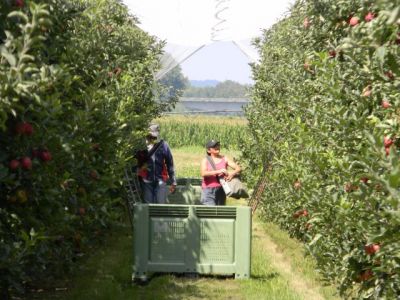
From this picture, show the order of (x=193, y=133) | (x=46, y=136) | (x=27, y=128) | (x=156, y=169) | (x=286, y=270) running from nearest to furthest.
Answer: (x=27, y=128), (x=46, y=136), (x=286, y=270), (x=156, y=169), (x=193, y=133)

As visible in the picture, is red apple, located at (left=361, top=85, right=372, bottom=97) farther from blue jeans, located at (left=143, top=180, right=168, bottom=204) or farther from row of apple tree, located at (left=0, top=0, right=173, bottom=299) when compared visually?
blue jeans, located at (left=143, top=180, right=168, bottom=204)

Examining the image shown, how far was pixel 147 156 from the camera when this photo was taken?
42.6 feet

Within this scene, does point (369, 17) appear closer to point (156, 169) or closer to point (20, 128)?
point (20, 128)

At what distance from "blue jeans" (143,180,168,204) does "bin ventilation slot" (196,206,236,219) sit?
2838 mm

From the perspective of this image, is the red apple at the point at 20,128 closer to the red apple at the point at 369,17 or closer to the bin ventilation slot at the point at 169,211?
the red apple at the point at 369,17

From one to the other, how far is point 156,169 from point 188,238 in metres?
3.03

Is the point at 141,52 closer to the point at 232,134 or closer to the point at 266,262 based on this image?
the point at 266,262

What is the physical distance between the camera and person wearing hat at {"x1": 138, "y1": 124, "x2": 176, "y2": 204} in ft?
42.2

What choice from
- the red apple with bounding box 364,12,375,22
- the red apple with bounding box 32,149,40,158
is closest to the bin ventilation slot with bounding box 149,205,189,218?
the red apple with bounding box 32,149,40,158

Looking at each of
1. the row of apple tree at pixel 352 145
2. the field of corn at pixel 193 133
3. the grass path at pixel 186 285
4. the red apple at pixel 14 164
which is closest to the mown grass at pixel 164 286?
the grass path at pixel 186 285

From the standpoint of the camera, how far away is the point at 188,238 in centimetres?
1012

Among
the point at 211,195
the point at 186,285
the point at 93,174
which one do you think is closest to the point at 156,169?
the point at 211,195

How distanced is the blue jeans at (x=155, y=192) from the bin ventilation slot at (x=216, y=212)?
9.31ft

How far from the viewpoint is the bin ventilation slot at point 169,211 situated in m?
10.1
